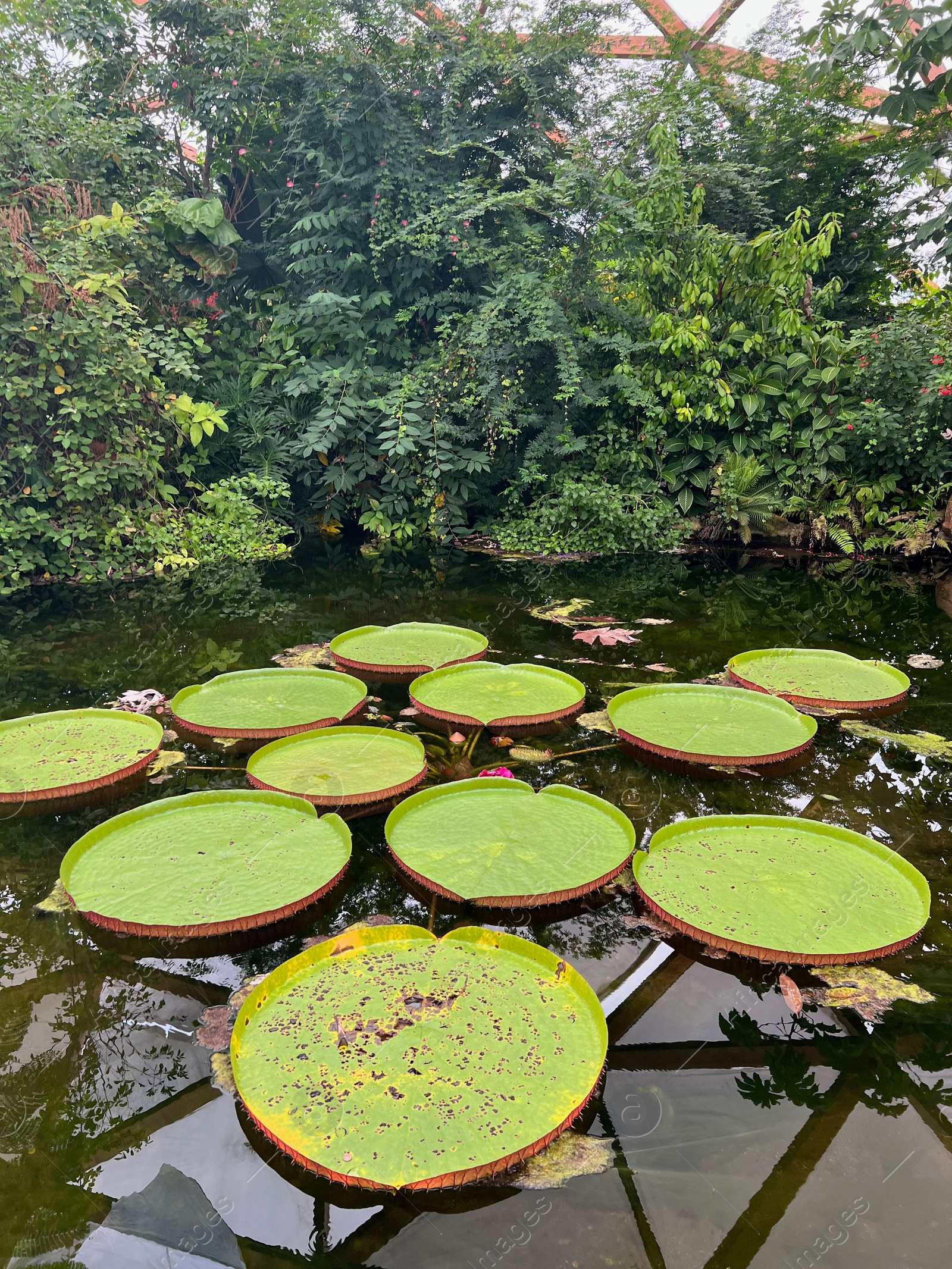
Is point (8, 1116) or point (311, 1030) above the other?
point (311, 1030)

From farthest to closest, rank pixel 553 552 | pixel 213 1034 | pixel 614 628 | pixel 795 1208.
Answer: pixel 553 552, pixel 614 628, pixel 213 1034, pixel 795 1208

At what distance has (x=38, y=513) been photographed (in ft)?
16.6

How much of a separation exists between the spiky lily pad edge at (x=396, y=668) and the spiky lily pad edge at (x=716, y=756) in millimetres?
964

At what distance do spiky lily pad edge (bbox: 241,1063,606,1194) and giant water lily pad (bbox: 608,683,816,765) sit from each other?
1.49 m

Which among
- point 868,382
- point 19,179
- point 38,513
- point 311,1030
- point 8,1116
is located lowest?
point 8,1116

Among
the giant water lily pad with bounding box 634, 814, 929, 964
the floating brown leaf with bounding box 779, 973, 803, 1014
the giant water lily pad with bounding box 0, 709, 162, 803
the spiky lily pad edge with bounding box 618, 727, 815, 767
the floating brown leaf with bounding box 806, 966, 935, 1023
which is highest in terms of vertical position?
the spiky lily pad edge with bounding box 618, 727, 815, 767

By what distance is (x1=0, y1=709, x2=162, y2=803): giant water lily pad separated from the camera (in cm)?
236

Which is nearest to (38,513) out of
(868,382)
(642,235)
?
(642,235)

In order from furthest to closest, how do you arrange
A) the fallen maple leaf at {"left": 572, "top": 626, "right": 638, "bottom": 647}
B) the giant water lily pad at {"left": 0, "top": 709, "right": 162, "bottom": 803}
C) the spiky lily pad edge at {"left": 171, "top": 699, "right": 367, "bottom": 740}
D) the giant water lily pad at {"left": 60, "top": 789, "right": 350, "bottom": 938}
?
the fallen maple leaf at {"left": 572, "top": 626, "right": 638, "bottom": 647}
the spiky lily pad edge at {"left": 171, "top": 699, "right": 367, "bottom": 740}
the giant water lily pad at {"left": 0, "top": 709, "right": 162, "bottom": 803}
the giant water lily pad at {"left": 60, "top": 789, "right": 350, "bottom": 938}

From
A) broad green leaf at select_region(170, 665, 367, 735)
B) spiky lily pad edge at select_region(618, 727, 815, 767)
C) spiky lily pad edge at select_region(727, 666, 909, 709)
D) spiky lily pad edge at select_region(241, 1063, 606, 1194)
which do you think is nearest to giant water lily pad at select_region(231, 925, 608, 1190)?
spiky lily pad edge at select_region(241, 1063, 606, 1194)

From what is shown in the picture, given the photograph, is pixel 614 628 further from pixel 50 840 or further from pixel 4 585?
pixel 4 585

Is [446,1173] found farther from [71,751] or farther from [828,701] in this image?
[828,701]

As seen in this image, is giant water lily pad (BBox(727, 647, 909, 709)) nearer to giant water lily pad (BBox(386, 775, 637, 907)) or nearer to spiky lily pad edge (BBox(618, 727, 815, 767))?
spiky lily pad edge (BBox(618, 727, 815, 767))

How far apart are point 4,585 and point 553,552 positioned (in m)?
4.09
